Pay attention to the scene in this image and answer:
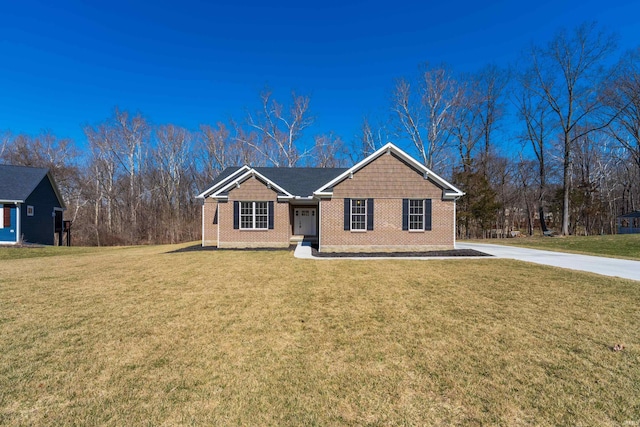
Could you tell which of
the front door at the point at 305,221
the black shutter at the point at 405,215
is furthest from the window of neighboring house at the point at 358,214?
the front door at the point at 305,221

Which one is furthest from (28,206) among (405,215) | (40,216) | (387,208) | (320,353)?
(320,353)

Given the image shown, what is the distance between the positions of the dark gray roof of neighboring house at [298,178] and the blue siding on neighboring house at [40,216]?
564 inches

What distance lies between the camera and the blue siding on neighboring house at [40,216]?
19891 mm

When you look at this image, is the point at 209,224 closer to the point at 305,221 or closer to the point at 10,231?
the point at 305,221

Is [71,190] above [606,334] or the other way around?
above

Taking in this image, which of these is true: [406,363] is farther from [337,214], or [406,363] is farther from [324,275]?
[337,214]

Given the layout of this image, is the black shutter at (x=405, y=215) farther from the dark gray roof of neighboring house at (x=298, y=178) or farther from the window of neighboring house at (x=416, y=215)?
the dark gray roof of neighboring house at (x=298, y=178)

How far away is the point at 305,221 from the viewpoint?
19.4 m

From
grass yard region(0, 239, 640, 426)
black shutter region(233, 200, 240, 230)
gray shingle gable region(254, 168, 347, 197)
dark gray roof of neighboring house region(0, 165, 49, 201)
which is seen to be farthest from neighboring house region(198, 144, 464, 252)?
dark gray roof of neighboring house region(0, 165, 49, 201)

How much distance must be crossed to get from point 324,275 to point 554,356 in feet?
19.2

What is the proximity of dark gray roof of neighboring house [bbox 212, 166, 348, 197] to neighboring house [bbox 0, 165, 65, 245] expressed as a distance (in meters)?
14.1

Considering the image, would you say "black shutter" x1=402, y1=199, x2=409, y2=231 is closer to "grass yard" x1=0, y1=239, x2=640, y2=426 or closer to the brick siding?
"grass yard" x1=0, y1=239, x2=640, y2=426

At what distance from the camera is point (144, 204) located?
32.6 metres

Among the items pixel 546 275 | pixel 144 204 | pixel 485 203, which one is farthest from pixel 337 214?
pixel 144 204
